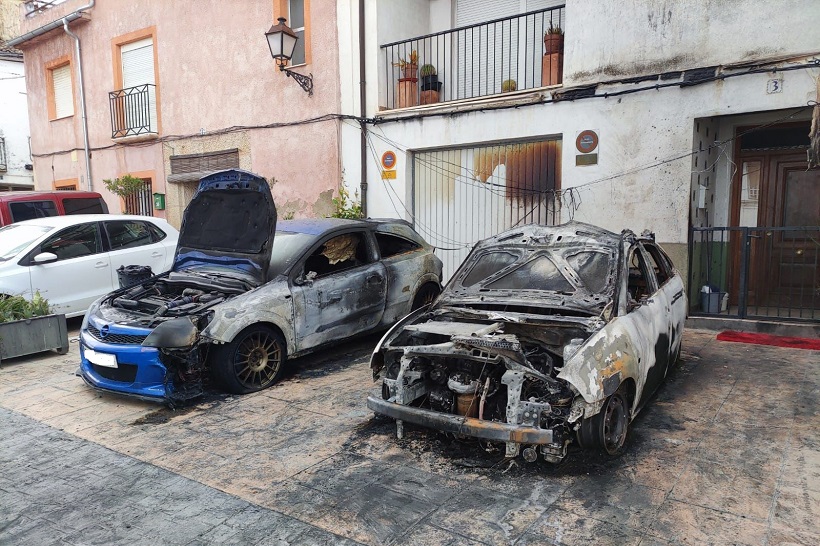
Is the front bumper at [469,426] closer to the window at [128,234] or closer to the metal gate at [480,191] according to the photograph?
the metal gate at [480,191]

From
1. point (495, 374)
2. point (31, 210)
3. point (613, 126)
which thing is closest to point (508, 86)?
point (613, 126)

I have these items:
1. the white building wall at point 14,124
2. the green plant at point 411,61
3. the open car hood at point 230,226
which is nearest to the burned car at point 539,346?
→ the open car hood at point 230,226

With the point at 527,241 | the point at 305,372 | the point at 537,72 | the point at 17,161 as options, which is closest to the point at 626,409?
the point at 527,241

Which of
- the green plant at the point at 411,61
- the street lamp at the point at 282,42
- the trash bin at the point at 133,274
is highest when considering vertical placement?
the street lamp at the point at 282,42

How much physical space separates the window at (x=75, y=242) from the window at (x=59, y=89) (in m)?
9.75

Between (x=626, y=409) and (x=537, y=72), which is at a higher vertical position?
(x=537, y=72)

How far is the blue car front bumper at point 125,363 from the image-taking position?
5.13 metres

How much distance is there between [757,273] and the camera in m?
8.81

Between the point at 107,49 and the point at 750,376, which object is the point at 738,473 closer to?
the point at 750,376

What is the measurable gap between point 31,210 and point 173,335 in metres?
6.93

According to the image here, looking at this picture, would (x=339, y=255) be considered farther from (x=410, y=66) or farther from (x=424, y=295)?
(x=410, y=66)

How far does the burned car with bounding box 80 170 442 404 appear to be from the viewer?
5234 mm

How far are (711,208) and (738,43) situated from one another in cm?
245

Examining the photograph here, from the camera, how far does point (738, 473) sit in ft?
12.6
